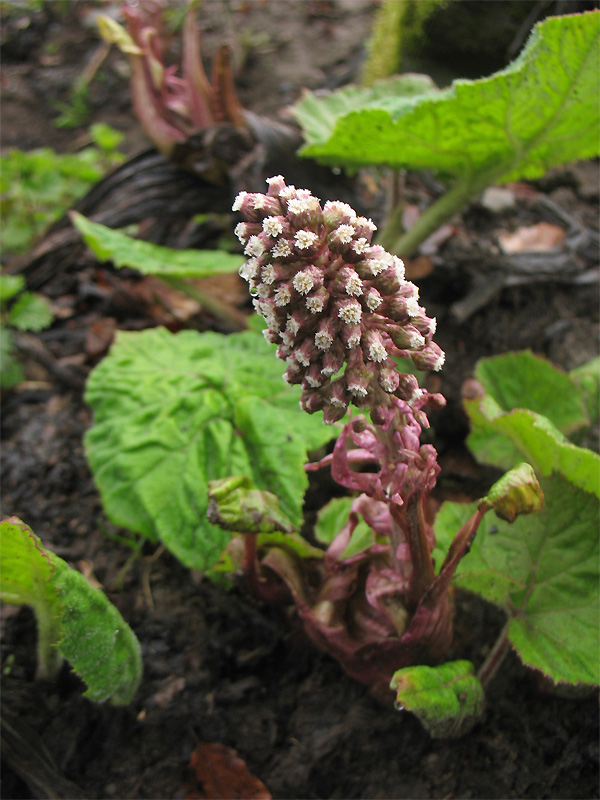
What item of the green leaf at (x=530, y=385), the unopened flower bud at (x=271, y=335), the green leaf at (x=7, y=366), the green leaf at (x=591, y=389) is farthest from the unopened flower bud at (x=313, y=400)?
the green leaf at (x=7, y=366)

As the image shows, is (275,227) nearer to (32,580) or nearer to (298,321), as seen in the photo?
(298,321)

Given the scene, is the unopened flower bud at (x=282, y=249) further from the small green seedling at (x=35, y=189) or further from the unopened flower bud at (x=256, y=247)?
the small green seedling at (x=35, y=189)

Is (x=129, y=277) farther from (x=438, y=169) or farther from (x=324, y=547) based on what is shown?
(x=324, y=547)

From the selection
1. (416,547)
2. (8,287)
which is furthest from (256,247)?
(8,287)

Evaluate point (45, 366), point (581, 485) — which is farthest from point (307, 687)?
point (45, 366)

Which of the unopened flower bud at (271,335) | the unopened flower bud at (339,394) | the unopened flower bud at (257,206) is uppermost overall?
the unopened flower bud at (257,206)
